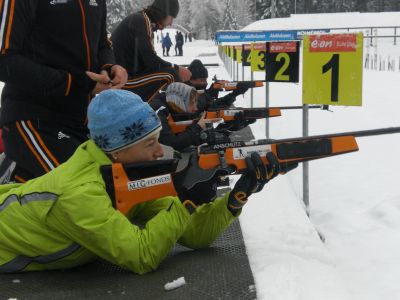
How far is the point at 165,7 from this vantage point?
4523mm

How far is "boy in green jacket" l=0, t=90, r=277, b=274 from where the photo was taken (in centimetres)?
206

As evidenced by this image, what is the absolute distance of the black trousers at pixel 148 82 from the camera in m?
4.68

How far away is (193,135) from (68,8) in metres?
2.16

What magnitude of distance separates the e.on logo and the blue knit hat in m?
1.73

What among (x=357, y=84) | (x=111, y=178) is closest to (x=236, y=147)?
(x=111, y=178)

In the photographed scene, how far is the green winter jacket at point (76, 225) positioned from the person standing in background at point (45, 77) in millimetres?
238

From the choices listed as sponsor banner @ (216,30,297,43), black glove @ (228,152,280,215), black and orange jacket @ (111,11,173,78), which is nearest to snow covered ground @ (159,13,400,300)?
black glove @ (228,152,280,215)

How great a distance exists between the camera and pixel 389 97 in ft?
38.0

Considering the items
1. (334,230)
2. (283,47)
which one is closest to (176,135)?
(283,47)

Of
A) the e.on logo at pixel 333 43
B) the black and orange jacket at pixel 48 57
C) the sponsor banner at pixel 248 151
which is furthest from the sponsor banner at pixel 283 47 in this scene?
the sponsor banner at pixel 248 151

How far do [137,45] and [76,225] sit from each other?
2806mm

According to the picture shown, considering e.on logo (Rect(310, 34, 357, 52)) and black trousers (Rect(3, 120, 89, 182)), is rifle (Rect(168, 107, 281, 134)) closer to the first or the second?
e.on logo (Rect(310, 34, 357, 52))

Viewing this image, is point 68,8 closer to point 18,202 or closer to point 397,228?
point 18,202

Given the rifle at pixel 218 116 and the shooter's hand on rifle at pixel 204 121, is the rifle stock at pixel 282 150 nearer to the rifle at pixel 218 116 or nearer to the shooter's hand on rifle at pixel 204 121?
the shooter's hand on rifle at pixel 204 121
